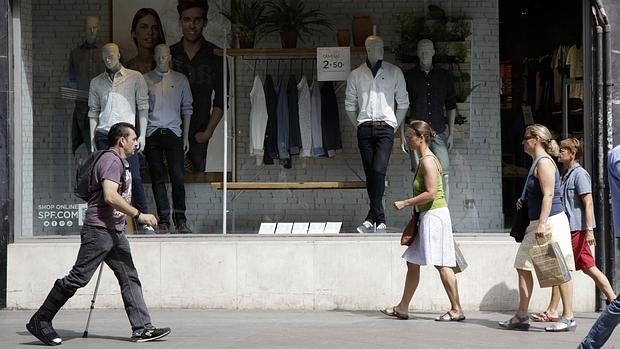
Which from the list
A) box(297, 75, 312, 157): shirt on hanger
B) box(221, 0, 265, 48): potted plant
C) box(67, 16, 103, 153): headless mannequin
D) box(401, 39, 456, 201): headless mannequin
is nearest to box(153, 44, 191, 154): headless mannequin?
box(67, 16, 103, 153): headless mannequin

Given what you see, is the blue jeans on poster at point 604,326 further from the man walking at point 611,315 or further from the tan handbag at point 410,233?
the tan handbag at point 410,233

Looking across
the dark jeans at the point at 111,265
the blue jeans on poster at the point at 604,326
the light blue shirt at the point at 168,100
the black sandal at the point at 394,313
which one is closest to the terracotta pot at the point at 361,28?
the light blue shirt at the point at 168,100

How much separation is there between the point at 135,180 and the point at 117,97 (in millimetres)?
916

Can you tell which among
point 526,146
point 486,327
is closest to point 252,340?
point 486,327

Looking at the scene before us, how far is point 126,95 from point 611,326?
630 cm

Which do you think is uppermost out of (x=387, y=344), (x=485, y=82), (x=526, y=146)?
(x=485, y=82)

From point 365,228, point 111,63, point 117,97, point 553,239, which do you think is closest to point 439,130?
point 365,228

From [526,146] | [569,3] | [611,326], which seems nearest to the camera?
[611,326]

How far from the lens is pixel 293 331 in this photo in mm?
10438

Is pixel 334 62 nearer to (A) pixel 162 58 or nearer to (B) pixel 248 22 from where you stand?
(B) pixel 248 22

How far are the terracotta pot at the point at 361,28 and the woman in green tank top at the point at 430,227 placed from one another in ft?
6.59

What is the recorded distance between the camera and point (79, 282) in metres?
9.55

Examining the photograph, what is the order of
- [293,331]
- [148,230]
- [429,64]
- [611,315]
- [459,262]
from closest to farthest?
[611,315], [293,331], [459,262], [148,230], [429,64]

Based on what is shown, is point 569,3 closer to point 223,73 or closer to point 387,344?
point 223,73
